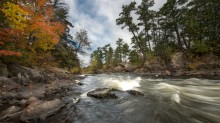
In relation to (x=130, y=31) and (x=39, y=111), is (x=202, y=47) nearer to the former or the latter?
(x=130, y=31)

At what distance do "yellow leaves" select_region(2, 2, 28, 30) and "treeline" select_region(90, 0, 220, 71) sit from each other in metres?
22.7

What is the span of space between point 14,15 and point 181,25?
27379 mm

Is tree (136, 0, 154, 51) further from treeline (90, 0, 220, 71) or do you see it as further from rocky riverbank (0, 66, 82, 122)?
rocky riverbank (0, 66, 82, 122)

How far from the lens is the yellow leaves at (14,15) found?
911 centimetres

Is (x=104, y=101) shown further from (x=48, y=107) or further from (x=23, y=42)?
(x=23, y=42)

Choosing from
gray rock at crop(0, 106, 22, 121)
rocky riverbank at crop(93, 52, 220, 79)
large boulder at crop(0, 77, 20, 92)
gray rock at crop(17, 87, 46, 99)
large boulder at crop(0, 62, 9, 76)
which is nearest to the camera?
gray rock at crop(0, 106, 22, 121)

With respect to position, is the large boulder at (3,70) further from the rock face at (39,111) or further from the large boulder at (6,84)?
the rock face at (39,111)

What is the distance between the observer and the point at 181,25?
26.1 metres

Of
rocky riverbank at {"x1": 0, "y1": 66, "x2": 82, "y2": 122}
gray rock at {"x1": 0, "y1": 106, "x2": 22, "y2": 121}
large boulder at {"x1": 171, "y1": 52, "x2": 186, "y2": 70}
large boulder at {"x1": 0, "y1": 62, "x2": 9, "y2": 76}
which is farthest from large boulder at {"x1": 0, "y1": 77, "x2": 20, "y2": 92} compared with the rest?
large boulder at {"x1": 171, "y1": 52, "x2": 186, "y2": 70}

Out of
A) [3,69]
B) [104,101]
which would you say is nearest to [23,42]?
[3,69]

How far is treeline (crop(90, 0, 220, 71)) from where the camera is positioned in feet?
70.6

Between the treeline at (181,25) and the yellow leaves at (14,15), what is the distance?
74.4 ft

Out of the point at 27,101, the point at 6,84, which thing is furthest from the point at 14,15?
the point at 27,101

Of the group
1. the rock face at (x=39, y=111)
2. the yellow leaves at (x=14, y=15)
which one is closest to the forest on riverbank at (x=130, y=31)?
the yellow leaves at (x=14, y=15)
